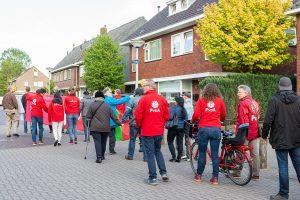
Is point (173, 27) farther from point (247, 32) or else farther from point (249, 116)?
point (249, 116)

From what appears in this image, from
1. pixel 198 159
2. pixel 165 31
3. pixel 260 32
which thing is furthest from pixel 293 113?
pixel 165 31

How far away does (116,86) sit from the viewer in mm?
33750

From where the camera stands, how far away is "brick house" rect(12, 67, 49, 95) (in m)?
97.4

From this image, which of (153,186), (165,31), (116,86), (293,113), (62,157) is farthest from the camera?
(116,86)

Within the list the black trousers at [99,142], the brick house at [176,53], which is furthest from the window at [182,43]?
the black trousers at [99,142]

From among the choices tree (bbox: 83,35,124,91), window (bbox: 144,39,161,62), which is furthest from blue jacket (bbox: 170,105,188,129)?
tree (bbox: 83,35,124,91)

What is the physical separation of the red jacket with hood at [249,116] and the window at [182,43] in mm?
16790

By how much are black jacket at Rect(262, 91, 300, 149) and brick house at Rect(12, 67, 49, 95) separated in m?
94.5

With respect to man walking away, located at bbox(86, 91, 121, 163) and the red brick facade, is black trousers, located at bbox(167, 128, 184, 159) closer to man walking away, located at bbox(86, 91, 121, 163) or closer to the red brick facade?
man walking away, located at bbox(86, 91, 121, 163)

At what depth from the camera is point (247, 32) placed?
18.9 metres

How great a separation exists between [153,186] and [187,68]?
17.8 meters

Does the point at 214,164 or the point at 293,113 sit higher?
the point at 293,113

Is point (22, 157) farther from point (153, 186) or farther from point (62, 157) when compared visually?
point (153, 186)

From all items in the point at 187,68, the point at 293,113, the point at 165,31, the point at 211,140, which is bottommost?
the point at 211,140
